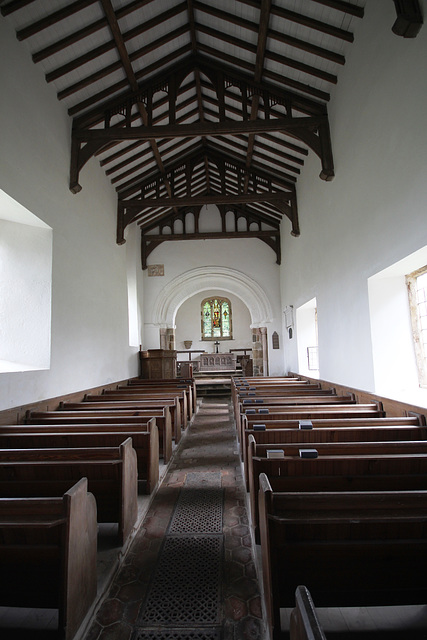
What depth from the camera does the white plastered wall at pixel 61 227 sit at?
385 cm

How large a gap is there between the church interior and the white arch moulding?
110 inches

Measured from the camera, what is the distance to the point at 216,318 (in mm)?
15539

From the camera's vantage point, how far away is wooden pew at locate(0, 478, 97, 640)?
58.6 inches

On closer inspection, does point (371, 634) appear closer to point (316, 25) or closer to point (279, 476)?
point (279, 476)

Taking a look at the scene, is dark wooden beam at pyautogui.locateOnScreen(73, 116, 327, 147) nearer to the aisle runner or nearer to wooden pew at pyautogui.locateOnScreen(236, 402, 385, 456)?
wooden pew at pyautogui.locateOnScreen(236, 402, 385, 456)

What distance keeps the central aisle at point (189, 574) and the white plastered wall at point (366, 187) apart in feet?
7.35

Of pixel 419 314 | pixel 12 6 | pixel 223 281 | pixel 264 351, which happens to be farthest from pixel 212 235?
pixel 419 314

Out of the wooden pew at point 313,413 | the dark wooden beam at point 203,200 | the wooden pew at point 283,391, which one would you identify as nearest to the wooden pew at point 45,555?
the wooden pew at point 313,413

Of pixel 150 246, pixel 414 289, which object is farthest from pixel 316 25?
pixel 150 246

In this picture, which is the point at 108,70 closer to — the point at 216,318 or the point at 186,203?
the point at 186,203

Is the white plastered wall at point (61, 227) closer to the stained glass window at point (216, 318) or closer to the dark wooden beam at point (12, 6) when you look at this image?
the dark wooden beam at point (12, 6)

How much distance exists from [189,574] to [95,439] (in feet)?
4.21

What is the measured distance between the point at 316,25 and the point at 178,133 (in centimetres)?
215

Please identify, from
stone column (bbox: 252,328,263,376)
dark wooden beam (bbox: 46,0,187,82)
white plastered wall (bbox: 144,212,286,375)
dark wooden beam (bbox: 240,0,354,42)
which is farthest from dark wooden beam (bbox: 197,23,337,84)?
stone column (bbox: 252,328,263,376)
